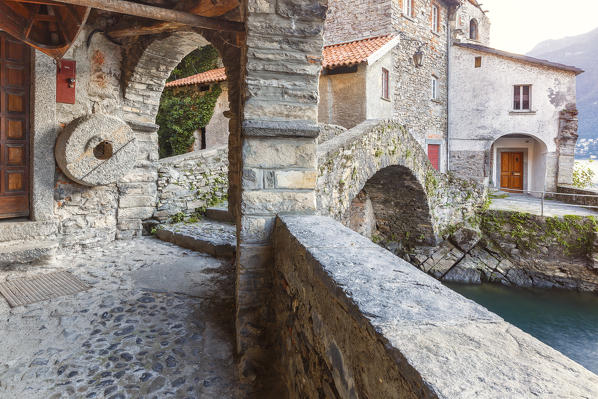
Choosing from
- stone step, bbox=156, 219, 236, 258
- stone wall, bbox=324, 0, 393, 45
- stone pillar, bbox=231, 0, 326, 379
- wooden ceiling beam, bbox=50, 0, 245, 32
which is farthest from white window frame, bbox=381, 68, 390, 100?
stone pillar, bbox=231, 0, 326, 379

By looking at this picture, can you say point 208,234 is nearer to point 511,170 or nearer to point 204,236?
point 204,236

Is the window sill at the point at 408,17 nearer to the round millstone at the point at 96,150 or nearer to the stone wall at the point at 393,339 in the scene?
the round millstone at the point at 96,150

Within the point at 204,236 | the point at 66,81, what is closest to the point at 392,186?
the point at 204,236

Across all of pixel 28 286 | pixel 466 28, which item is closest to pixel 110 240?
pixel 28 286

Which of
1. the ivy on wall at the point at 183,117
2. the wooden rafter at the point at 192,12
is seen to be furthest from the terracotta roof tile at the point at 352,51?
the wooden rafter at the point at 192,12

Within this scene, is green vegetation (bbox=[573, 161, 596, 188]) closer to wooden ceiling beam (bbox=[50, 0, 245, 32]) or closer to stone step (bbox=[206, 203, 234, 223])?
stone step (bbox=[206, 203, 234, 223])

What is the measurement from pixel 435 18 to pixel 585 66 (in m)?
51.8

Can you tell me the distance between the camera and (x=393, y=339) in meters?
0.87

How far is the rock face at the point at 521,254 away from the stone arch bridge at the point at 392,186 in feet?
1.92

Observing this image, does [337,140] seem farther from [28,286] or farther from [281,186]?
[28,286]

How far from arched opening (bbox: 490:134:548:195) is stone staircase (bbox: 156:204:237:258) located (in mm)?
13637

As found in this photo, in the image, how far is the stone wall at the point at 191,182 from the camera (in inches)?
219

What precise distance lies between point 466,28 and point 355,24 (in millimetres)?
6890

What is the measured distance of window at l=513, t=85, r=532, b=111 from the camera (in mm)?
14305
